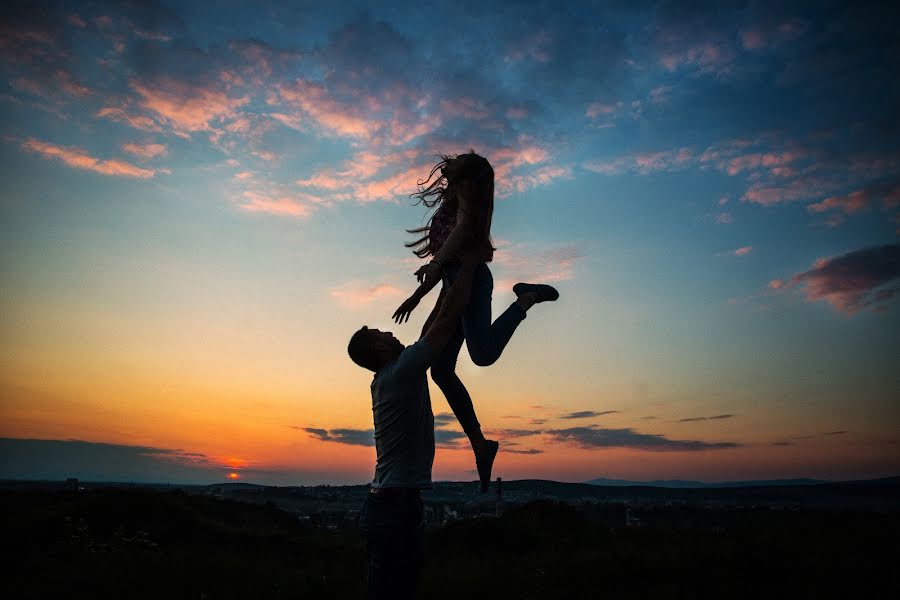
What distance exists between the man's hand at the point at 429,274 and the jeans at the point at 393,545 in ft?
5.22

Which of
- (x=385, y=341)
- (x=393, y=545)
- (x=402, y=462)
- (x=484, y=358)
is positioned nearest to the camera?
(x=393, y=545)

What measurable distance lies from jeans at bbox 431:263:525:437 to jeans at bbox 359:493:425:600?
44.4 inches

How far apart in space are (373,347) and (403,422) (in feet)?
1.73

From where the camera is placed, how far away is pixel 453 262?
164 inches

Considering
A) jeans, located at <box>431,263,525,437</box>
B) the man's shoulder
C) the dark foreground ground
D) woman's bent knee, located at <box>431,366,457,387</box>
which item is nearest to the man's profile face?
the man's shoulder

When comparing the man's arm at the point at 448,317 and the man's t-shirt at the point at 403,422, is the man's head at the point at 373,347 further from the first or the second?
the man's arm at the point at 448,317

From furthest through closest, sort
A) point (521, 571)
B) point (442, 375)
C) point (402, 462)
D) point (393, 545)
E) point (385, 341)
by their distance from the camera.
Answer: point (521, 571) → point (442, 375) → point (385, 341) → point (402, 462) → point (393, 545)

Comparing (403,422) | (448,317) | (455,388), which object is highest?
(448,317)

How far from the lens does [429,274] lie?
4109 millimetres

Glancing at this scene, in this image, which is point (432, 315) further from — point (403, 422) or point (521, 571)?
point (521, 571)

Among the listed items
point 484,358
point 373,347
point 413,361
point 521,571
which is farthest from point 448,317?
point 521,571

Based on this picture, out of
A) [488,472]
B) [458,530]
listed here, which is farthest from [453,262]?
[458,530]

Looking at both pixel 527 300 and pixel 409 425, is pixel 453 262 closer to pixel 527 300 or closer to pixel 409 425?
pixel 527 300

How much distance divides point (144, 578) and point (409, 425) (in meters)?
7.97
